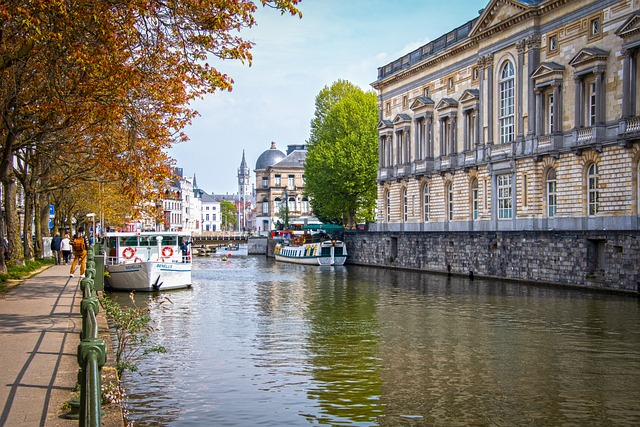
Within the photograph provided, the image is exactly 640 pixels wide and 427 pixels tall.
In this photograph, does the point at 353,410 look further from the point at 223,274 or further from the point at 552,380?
the point at 223,274

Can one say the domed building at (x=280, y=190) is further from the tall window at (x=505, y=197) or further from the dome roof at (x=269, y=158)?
the tall window at (x=505, y=197)

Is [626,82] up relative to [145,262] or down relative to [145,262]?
up

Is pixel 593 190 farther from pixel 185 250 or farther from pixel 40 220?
pixel 40 220

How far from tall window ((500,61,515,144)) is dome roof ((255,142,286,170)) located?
411ft

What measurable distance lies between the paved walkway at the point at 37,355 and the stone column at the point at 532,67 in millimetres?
30657

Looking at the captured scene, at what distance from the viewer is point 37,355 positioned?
14.2 metres

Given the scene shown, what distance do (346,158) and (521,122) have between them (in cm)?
2895

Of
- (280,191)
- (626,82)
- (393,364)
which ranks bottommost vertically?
(393,364)

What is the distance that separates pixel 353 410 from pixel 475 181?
43.0 metres

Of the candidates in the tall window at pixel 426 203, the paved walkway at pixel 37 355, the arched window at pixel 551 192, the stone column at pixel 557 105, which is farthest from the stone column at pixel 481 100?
the paved walkway at pixel 37 355

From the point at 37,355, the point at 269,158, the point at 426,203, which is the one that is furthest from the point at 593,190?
the point at 269,158

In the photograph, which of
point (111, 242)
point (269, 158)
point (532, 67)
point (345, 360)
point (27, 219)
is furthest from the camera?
point (269, 158)

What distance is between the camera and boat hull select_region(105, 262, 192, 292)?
38000 mm

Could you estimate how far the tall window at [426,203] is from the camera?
6278cm
